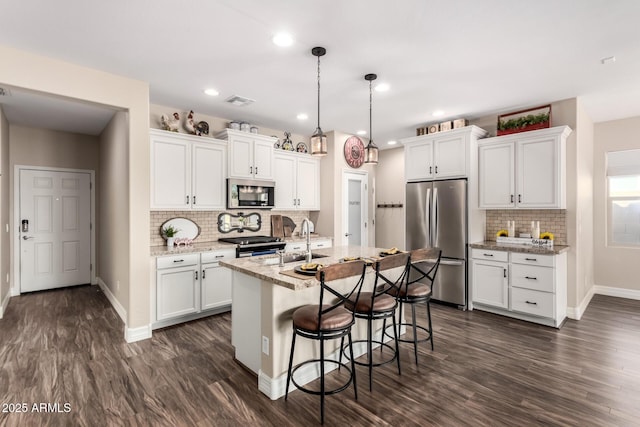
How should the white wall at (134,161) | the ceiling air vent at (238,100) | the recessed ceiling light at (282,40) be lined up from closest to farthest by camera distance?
the recessed ceiling light at (282,40), the white wall at (134,161), the ceiling air vent at (238,100)

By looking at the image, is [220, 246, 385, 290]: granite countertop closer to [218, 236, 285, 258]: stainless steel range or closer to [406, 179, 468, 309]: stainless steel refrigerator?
[218, 236, 285, 258]: stainless steel range

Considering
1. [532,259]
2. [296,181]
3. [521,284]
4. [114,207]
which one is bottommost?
[521,284]

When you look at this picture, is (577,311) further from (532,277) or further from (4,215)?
(4,215)

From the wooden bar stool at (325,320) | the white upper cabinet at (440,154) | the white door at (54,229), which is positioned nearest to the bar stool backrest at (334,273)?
the wooden bar stool at (325,320)

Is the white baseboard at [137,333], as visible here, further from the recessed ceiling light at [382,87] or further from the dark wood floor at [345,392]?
the recessed ceiling light at [382,87]

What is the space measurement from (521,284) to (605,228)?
2481 millimetres

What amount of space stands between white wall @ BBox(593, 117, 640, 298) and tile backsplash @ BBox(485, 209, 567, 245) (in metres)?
1.62

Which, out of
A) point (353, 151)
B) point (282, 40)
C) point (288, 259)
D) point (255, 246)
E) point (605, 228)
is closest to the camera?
point (282, 40)

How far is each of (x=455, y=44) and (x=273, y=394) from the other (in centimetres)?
320

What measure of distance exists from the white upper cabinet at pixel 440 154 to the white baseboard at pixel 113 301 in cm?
449

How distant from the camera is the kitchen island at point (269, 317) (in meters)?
2.43

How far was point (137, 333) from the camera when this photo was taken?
3498mm

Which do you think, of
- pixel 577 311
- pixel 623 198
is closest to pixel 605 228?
pixel 623 198

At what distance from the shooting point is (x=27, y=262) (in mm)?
5355
